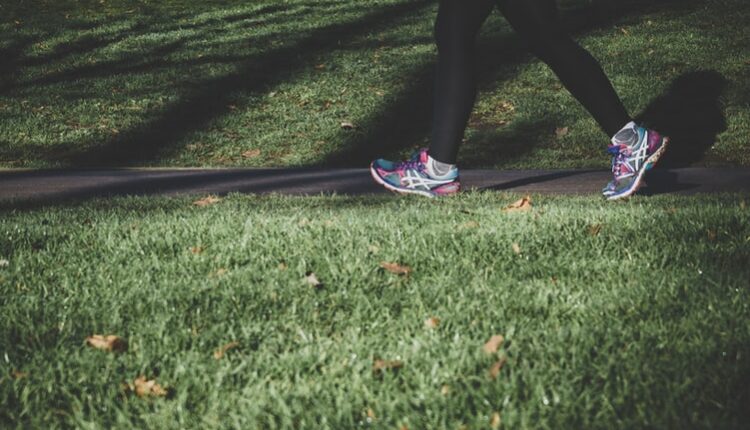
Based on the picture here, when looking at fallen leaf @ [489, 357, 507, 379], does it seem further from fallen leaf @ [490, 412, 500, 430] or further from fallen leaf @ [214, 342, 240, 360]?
fallen leaf @ [214, 342, 240, 360]

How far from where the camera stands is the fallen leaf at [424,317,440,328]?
219 cm

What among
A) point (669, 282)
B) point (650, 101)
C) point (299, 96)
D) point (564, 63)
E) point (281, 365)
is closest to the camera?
point (281, 365)

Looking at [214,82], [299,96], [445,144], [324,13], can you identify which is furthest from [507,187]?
[324,13]

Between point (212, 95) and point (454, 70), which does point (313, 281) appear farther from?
point (212, 95)

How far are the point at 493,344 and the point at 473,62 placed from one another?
2211mm

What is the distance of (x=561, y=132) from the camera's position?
8.30 metres

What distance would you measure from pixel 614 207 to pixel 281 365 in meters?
2.29

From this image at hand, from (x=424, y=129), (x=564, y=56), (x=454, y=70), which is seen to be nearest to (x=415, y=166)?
(x=454, y=70)

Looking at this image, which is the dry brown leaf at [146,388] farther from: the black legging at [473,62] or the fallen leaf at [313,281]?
→ the black legging at [473,62]

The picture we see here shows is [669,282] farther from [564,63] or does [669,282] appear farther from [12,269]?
[12,269]

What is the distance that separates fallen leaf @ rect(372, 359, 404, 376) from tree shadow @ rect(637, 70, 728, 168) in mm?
6029

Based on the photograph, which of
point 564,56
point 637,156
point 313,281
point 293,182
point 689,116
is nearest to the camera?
point 313,281

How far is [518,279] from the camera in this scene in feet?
8.45

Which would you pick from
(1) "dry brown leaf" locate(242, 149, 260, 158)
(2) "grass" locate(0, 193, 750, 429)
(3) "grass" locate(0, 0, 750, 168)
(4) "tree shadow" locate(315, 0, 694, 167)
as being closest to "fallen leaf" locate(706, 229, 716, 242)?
(2) "grass" locate(0, 193, 750, 429)
